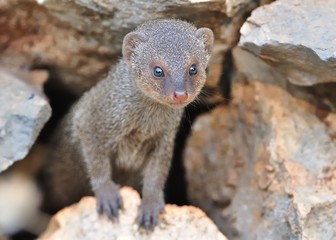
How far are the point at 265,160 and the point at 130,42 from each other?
39.7 inches

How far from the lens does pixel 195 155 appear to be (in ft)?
13.2

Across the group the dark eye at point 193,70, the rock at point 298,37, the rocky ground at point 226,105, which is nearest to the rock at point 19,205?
the rocky ground at point 226,105

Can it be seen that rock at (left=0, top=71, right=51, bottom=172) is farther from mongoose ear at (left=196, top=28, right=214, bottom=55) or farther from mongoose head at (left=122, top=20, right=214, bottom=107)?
mongoose ear at (left=196, top=28, right=214, bottom=55)

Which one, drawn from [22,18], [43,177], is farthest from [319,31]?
[43,177]

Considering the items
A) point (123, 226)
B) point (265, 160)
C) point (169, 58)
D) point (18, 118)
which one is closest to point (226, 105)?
point (265, 160)

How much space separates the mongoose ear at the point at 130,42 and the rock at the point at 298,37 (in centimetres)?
54

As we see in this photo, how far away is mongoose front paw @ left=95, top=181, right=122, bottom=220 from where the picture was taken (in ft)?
9.91

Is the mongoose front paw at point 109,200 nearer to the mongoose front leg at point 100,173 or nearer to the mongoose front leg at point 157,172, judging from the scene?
the mongoose front leg at point 100,173

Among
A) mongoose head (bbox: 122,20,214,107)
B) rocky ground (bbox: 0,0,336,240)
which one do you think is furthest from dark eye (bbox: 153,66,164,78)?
rocky ground (bbox: 0,0,336,240)

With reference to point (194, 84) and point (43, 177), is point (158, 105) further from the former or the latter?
point (43, 177)

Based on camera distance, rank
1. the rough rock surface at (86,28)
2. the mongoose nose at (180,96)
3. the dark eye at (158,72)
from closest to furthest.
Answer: the mongoose nose at (180,96), the dark eye at (158,72), the rough rock surface at (86,28)

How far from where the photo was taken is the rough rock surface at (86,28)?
10.5 feet

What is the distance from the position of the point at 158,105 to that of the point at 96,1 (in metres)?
0.66

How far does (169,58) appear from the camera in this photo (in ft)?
9.41
